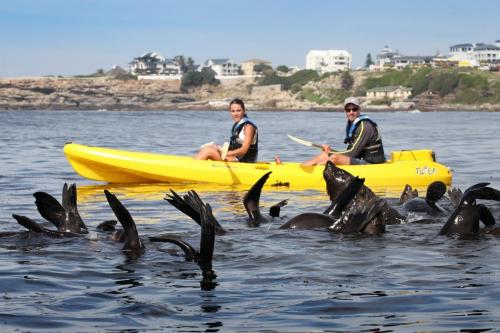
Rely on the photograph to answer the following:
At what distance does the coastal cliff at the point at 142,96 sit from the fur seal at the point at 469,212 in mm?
124389

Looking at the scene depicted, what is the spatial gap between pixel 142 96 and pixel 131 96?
207 cm

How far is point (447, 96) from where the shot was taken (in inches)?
5404

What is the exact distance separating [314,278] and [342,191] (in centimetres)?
235

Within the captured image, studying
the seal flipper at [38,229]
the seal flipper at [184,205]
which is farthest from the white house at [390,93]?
the seal flipper at [184,205]

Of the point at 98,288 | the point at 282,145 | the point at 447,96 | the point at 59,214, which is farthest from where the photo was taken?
the point at 447,96

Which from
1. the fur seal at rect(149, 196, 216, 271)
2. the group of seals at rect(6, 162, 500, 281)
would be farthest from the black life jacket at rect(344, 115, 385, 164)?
the fur seal at rect(149, 196, 216, 271)

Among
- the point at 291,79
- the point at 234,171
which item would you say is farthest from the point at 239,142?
the point at 291,79

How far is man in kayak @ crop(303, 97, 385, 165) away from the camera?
15.1 metres

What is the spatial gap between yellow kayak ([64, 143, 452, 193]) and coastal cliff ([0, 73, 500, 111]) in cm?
11718

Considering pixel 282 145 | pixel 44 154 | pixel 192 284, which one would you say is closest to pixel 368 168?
pixel 192 284

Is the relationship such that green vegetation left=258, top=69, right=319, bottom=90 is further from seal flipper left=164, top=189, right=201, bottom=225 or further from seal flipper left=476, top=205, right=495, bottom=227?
seal flipper left=164, top=189, right=201, bottom=225

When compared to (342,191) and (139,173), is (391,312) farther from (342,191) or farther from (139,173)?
(139,173)

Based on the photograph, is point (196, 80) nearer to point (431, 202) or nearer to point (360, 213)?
point (431, 202)

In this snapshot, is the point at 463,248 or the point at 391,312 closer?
the point at 391,312
